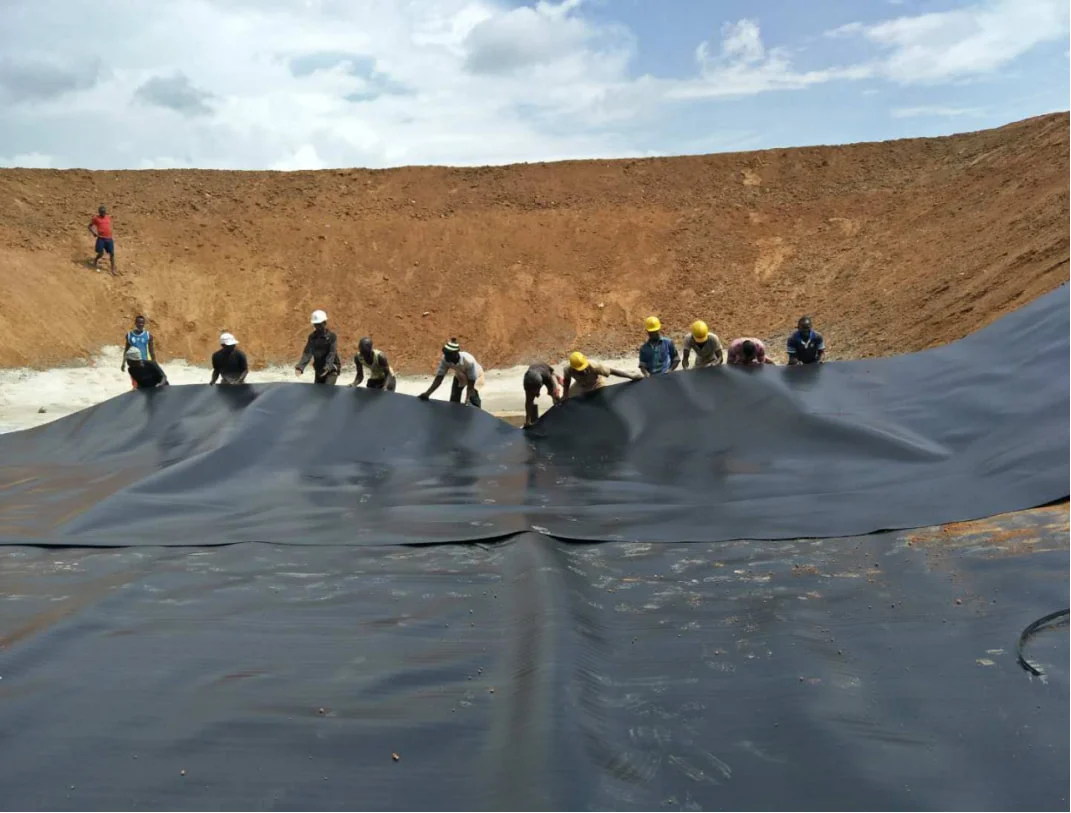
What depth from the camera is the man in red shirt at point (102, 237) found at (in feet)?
65.7

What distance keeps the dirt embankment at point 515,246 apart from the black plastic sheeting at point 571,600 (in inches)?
423

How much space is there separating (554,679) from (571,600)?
2.37ft

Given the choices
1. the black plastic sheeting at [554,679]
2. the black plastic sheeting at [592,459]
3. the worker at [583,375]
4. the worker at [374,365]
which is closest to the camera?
the black plastic sheeting at [554,679]

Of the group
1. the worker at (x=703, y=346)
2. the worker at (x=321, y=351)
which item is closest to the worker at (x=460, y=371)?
the worker at (x=321, y=351)

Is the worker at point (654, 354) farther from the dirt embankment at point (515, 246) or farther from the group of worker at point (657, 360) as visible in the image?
the dirt embankment at point (515, 246)

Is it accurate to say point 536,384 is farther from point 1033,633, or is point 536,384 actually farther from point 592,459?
point 1033,633

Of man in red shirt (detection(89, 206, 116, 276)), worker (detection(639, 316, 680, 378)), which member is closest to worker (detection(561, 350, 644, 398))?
worker (detection(639, 316, 680, 378))

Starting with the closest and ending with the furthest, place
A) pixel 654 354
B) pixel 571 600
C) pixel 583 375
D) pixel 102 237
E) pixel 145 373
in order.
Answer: pixel 571 600
pixel 583 375
pixel 145 373
pixel 654 354
pixel 102 237

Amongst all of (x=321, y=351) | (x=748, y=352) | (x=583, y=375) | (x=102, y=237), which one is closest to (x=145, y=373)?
(x=321, y=351)

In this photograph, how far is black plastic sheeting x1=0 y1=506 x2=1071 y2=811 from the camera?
2482 mm

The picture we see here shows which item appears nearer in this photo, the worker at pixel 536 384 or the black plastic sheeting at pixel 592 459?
the black plastic sheeting at pixel 592 459

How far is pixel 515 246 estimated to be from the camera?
22.6 m

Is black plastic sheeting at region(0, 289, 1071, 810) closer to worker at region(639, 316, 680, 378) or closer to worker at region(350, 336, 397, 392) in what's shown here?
worker at region(350, 336, 397, 392)

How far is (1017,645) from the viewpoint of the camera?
308 cm
